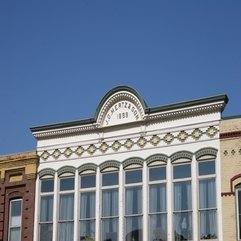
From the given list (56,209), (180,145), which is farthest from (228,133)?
(56,209)

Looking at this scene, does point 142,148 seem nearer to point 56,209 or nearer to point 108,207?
point 108,207

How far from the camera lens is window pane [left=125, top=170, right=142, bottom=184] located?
2888cm

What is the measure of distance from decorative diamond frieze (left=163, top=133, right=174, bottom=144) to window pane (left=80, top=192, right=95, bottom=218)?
446cm

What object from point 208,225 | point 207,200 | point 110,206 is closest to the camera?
point 208,225

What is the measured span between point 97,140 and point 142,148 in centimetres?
269

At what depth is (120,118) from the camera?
→ 30234 millimetres

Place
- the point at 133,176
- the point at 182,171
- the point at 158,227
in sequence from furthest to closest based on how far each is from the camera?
the point at 133,176
the point at 158,227
the point at 182,171

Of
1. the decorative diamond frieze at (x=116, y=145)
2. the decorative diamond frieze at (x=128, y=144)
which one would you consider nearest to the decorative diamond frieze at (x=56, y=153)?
the decorative diamond frieze at (x=116, y=145)

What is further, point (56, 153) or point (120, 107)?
point (56, 153)

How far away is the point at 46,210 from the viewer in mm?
31500

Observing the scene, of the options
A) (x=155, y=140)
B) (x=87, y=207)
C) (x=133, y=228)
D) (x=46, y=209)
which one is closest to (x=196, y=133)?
(x=155, y=140)

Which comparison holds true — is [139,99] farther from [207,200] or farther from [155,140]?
[207,200]

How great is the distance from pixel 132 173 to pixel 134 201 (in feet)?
4.19

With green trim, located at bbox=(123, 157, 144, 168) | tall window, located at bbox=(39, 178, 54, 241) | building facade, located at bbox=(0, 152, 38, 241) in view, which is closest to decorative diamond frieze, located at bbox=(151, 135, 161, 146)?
green trim, located at bbox=(123, 157, 144, 168)
